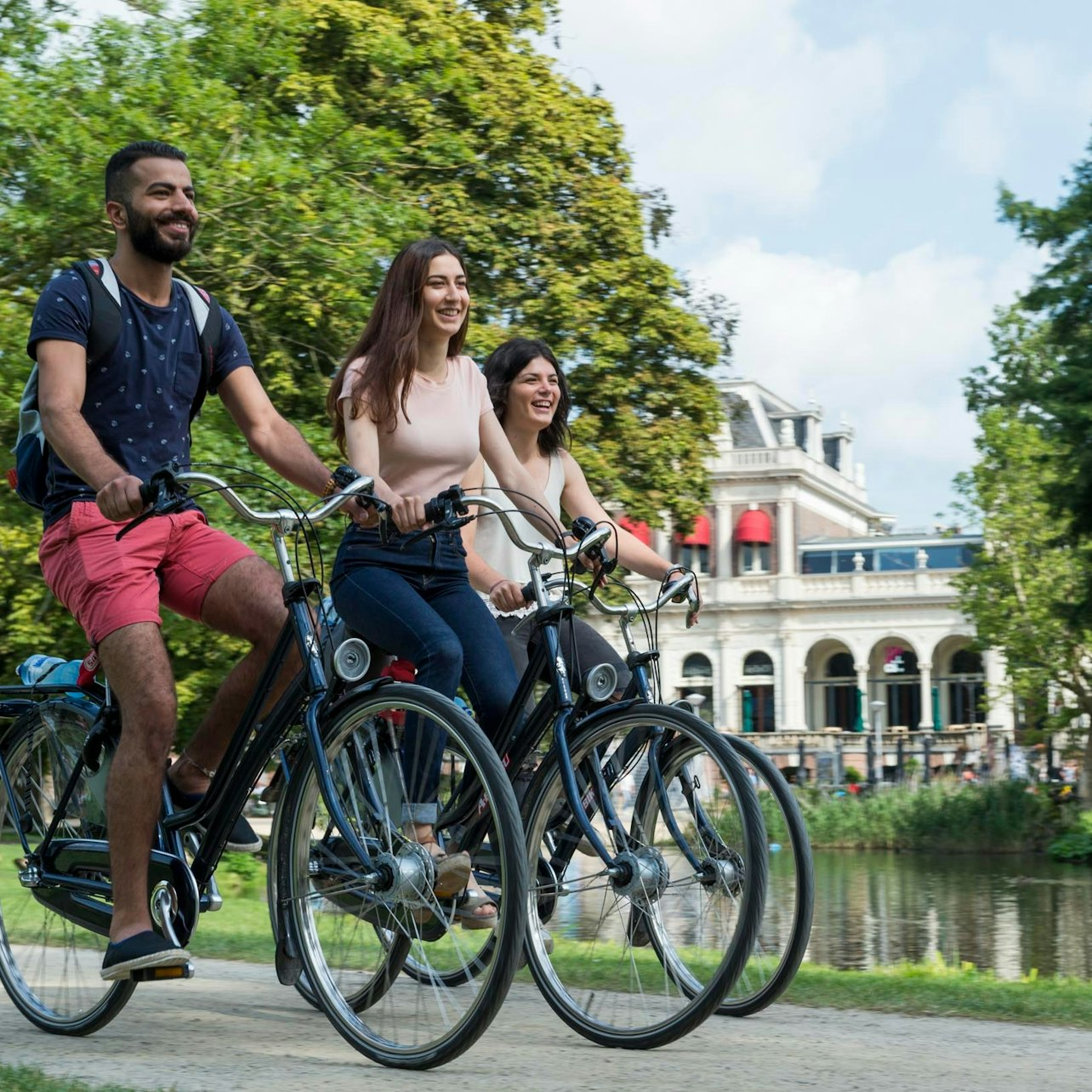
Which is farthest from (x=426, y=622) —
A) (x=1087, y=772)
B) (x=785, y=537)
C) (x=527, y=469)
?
(x=785, y=537)

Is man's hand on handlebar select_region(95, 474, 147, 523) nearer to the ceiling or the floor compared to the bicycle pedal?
nearer to the ceiling

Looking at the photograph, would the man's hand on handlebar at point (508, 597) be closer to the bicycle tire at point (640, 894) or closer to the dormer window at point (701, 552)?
the bicycle tire at point (640, 894)

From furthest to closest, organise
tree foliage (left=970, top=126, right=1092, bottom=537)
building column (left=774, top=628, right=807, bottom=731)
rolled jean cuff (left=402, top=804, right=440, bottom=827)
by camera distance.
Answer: building column (left=774, top=628, right=807, bottom=731)
tree foliage (left=970, top=126, right=1092, bottom=537)
rolled jean cuff (left=402, top=804, right=440, bottom=827)

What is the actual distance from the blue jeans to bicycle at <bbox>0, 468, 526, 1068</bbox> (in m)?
0.07

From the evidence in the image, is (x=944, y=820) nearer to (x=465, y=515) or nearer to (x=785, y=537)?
(x=465, y=515)

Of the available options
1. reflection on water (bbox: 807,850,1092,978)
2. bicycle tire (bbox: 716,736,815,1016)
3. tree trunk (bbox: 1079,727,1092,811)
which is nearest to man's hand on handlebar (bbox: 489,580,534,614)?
bicycle tire (bbox: 716,736,815,1016)

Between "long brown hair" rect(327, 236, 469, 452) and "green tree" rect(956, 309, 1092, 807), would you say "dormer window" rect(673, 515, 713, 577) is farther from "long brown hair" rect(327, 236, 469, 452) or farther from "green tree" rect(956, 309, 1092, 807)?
"long brown hair" rect(327, 236, 469, 452)

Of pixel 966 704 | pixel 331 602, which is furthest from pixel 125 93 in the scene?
pixel 966 704

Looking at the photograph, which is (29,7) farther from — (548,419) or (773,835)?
(773,835)

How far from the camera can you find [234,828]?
425 centimetres

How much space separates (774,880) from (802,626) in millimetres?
68572

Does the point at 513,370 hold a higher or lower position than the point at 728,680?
lower

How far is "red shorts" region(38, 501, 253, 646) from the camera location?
4207 millimetres

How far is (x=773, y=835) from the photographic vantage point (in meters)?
4.15
